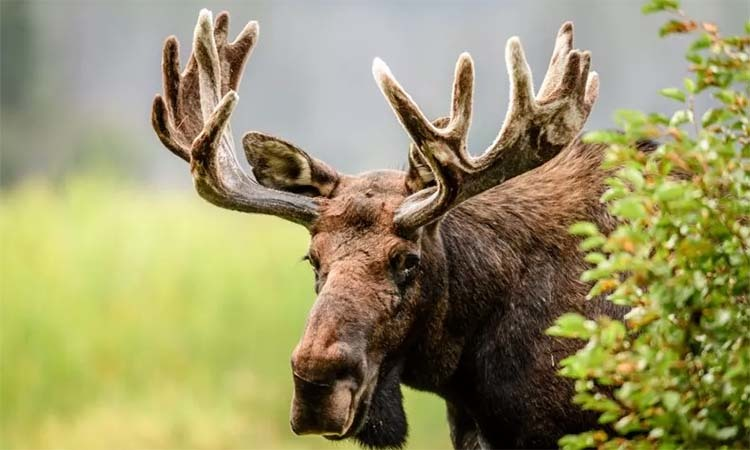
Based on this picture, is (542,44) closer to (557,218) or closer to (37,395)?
(37,395)

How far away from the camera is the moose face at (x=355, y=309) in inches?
177

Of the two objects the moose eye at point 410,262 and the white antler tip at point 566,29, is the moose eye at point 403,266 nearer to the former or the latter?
the moose eye at point 410,262

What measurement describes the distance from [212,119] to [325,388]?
3.14 feet

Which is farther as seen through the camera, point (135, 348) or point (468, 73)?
point (135, 348)

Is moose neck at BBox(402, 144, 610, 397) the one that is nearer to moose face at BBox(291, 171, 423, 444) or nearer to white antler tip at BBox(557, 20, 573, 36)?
moose face at BBox(291, 171, 423, 444)

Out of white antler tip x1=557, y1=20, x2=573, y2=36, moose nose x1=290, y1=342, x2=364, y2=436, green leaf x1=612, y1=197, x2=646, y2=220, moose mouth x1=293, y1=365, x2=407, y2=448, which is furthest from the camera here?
white antler tip x1=557, y1=20, x2=573, y2=36

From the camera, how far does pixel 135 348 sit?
1114cm

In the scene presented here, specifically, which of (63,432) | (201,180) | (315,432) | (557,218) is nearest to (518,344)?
(557,218)

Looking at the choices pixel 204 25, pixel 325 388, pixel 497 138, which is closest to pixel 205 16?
pixel 204 25

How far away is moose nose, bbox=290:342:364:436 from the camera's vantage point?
14.6 feet

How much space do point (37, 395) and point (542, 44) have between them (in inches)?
1200

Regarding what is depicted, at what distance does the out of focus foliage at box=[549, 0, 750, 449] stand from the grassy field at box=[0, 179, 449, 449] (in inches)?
245

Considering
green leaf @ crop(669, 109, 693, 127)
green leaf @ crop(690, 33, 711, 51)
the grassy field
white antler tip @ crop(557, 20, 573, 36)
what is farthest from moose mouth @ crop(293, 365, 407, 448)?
the grassy field

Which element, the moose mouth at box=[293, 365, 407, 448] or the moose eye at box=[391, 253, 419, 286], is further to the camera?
the moose eye at box=[391, 253, 419, 286]
